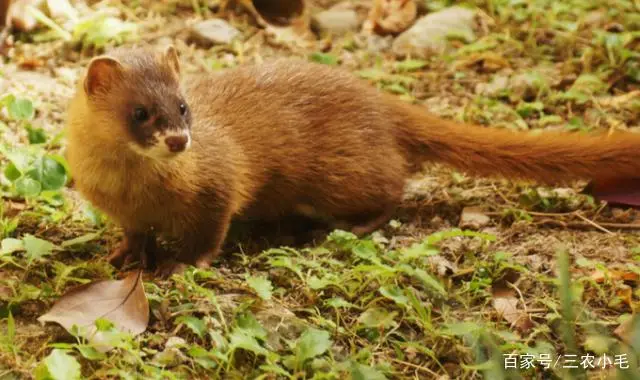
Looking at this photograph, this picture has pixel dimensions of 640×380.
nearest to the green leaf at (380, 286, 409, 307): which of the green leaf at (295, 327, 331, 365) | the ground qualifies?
the ground

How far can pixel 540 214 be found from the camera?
3.75 m

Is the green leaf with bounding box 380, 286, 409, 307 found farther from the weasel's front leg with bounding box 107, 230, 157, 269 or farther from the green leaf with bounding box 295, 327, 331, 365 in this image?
the weasel's front leg with bounding box 107, 230, 157, 269

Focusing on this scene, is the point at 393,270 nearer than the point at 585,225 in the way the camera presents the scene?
Yes

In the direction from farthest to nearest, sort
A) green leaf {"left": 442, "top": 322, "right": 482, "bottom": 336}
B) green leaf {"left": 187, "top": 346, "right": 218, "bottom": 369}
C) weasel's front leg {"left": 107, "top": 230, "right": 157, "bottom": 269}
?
weasel's front leg {"left": 107, "top": 230, "right": 157, "bottom": 269} → green leaf {"left": 442, "top": 322, "right": 482, "bottom": 336} → green leaf {"left": 187, "top": 346, "right": 218, "bottom": 369}

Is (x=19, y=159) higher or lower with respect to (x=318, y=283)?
higher

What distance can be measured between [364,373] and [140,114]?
1.17 m

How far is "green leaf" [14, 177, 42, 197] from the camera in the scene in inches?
137

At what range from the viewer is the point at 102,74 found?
309 centimetres

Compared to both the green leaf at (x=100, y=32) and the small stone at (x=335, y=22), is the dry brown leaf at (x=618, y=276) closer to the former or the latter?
the small stone at (x=335, y=22)

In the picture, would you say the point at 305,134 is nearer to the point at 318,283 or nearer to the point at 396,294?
the point at 318,283

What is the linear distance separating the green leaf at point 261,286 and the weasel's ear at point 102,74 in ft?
2.70

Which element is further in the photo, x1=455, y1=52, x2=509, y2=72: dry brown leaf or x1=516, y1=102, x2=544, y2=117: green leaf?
x1=455, y1=52, x2=509, y2=72: dry brown leaf

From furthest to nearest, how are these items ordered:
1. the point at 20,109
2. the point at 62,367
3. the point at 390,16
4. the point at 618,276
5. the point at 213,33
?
the point at 390,16 → the point at 213,33 → the point at 20,109 → the point at 618,276 → the point at 62,367

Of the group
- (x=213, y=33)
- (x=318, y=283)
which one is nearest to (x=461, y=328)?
(x=318, y=283)
